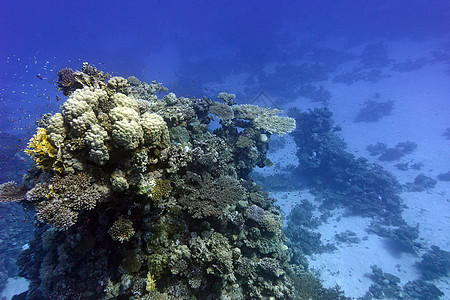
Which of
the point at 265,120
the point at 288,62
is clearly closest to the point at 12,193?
the point at 265,120

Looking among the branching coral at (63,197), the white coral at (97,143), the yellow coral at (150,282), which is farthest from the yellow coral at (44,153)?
the yellow coral at (150,282)

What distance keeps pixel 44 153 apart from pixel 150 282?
12.7ft

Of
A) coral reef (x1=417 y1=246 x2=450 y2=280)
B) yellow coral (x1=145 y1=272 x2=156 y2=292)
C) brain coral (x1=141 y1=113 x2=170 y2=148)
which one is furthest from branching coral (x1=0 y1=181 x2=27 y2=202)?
coral reef (x1=417 y1=246 x2=450 y2=280)

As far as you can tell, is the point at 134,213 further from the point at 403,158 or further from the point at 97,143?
the point at 403,158

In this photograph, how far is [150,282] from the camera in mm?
4930

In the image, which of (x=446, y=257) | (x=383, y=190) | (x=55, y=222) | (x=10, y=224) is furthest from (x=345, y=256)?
(x=10, y=224)

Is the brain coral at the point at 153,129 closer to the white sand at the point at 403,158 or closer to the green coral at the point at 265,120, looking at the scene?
the green coral at the point at 265,120

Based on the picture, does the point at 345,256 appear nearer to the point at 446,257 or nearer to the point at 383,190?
the point at 446,257

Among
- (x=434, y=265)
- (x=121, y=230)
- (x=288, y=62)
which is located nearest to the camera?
(x=121, y=230)

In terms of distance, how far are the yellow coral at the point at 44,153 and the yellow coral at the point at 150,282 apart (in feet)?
10.9

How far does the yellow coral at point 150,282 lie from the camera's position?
488 centimetres

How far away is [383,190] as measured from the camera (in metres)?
24.7

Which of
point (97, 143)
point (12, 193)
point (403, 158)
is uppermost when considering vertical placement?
point (403, 158)

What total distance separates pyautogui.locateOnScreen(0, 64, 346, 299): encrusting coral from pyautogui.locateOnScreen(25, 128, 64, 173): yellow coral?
0.07 ft
